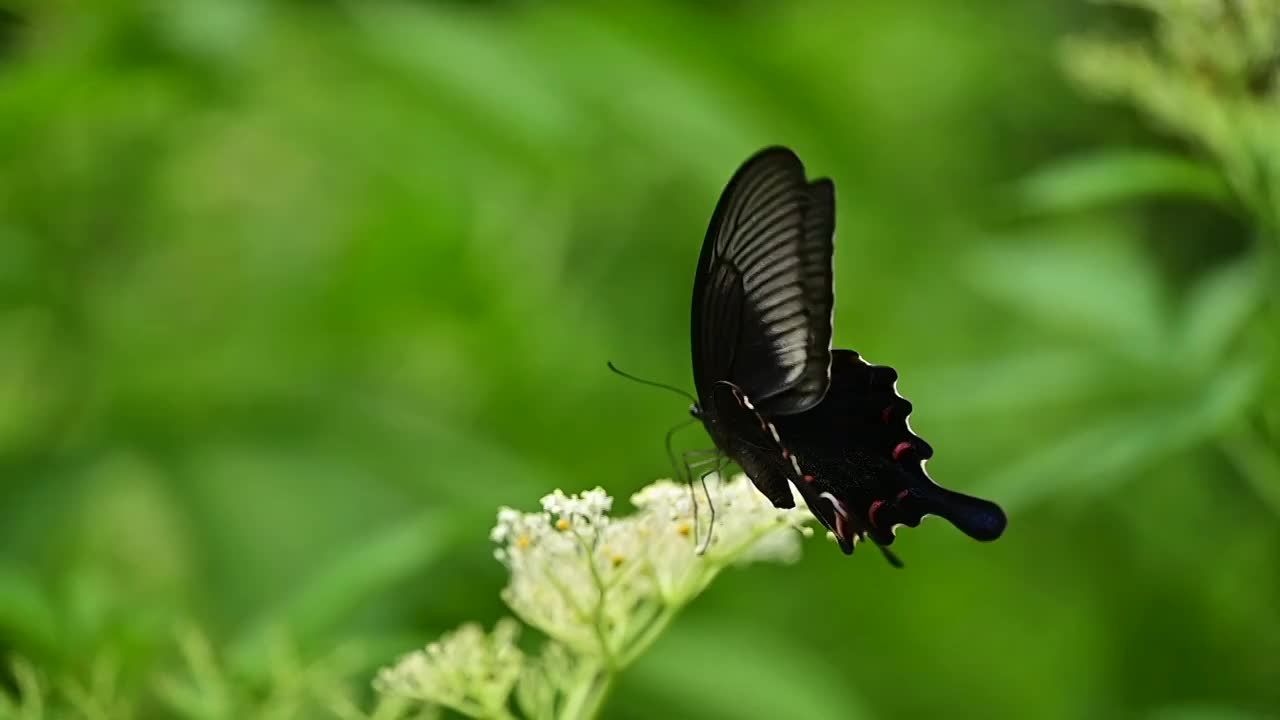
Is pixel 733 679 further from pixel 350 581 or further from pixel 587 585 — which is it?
pixel 587 585

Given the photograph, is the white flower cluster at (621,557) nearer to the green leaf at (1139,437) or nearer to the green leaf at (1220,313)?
the green leaf at (1139,437)

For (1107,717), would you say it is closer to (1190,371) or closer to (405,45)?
(1190,371)

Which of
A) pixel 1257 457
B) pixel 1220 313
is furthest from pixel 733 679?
pixel 1220 313

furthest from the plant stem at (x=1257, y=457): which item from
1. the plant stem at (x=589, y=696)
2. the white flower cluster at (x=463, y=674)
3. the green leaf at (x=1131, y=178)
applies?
the white flower cluster at (x=463, y=674)

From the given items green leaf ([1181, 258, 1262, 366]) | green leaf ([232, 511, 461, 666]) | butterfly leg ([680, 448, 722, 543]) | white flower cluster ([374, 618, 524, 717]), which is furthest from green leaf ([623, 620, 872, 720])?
white flower cluster ([374, 618, 524, 717])

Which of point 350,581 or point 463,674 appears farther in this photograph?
point 350,581

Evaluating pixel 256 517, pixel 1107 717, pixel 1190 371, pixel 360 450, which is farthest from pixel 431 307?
pixel 1107 717

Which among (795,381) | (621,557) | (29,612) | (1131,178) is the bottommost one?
(29,612)
